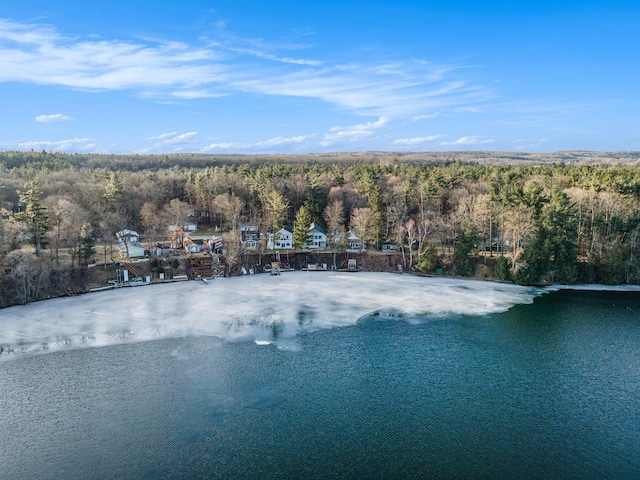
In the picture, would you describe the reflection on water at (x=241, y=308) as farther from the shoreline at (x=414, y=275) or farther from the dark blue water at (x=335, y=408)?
the dark blue water at (x=335, y=408)

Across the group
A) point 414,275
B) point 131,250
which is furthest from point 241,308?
point 414,275

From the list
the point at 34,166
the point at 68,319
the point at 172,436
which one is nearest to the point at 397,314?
the point at 172,436

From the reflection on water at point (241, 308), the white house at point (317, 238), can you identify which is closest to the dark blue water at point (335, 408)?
the reflection on water at point (241, 308)

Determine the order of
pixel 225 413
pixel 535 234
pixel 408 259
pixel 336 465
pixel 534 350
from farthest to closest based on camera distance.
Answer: pixel 408 259 → pixel 535 234 → pixel 534 350 → pixel 225 413 → pixel 336 465

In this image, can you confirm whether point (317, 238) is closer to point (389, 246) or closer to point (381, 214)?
point (381, 214)

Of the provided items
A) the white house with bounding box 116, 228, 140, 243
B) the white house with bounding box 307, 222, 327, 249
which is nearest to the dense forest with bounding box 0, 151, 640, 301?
the white house with bounding box 116, 228, 140, 243

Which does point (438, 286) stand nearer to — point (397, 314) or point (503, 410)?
point (397, 314)
